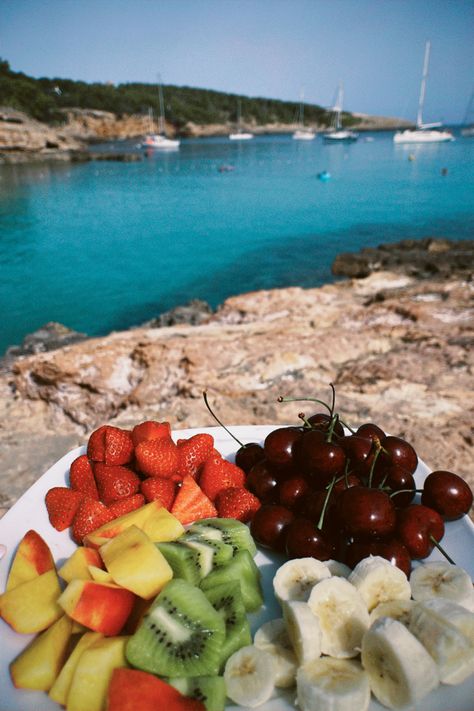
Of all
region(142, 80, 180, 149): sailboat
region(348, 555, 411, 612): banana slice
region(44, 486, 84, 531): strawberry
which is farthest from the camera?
region(142, 80, 180, 149): sailboat

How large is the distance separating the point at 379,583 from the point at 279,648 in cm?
33

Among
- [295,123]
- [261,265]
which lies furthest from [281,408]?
[295,123]

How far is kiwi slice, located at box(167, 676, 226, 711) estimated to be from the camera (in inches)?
45.3

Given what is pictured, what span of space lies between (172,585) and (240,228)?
2288cm

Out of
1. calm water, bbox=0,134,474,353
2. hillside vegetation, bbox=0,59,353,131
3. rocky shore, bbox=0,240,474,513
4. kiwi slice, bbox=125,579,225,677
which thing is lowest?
calm water, bbox=0,134,474,353

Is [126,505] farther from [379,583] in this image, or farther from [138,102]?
[138,102]

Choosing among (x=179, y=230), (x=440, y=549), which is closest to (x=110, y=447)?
(x=440, y=549)

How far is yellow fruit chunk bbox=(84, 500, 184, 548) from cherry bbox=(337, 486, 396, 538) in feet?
1.87

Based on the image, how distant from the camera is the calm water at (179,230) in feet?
49.4

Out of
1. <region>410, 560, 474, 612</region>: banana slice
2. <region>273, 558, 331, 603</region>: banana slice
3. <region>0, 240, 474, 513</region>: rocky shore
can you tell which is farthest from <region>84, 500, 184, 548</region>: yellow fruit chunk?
<region>0, 240, 474, 513</region>: rocky shore

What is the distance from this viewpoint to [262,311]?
5.93m

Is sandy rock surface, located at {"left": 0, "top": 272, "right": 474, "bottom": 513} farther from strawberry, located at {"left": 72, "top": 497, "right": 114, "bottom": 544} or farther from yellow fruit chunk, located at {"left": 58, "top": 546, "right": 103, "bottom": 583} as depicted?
yellow fruit chunk, located at {"left": 58, "top": 546, "right": 103, "bottom": 583}

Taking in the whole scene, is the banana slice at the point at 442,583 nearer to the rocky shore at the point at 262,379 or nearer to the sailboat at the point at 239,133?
the rocky shore at the point at 262,379

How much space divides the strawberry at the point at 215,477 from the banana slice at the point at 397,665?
0.85 metres
